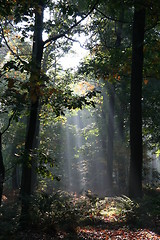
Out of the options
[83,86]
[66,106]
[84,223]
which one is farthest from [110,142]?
[66,106]

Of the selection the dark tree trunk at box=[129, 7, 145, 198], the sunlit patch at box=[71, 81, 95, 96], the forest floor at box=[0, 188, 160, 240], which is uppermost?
the sunlit patch at box=[71, 81, 95, 96]

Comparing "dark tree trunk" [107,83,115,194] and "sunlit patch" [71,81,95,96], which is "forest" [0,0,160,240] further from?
"dark tree trunk" [107,83,115,194]

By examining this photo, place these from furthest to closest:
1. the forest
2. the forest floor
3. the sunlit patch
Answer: the sunlit patch < the forest floor < the forest

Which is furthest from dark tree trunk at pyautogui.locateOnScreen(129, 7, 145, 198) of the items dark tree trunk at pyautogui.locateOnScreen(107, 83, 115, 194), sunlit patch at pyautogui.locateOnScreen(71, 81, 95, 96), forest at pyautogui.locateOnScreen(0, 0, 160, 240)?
dark tree trunk at pyautogui.locateOnScreen(107, 83, 115, 194)

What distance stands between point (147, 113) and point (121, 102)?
482 centimetres

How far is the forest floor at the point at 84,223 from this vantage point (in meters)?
6.37

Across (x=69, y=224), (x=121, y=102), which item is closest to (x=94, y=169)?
(x=121, y=102)

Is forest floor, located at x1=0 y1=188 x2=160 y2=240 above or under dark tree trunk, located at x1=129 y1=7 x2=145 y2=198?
under

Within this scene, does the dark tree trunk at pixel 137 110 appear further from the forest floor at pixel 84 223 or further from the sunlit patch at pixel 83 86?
the sunlit patch at pixel 83 86

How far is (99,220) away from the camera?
28.8 ft

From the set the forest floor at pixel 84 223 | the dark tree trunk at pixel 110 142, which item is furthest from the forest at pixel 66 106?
the dark tree trunk at pixel 110 142

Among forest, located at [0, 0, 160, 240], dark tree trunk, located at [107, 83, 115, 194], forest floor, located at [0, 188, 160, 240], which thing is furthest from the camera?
dark tree trunk, located at [107, 83, 115, 194]

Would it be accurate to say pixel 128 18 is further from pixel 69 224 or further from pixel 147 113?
pixel 69 224

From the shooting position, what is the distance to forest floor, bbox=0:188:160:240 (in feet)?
20.9
